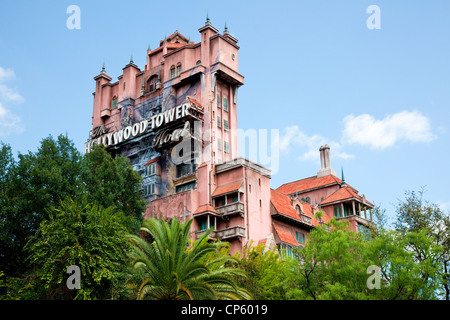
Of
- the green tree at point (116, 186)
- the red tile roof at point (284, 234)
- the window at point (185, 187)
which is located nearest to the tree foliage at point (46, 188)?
the green tree at point (116, 186)

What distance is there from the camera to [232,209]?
5200cm

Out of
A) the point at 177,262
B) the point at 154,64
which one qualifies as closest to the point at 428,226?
the point at 177,262

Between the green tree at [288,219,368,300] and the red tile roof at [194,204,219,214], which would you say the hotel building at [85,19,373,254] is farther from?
the green tree at [288,219,368,300]

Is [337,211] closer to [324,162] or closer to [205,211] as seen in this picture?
[324,162]

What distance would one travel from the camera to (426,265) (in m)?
30.7

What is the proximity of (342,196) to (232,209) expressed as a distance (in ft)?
63.7

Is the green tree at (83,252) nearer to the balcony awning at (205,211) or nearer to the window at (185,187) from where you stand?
the balcony awning at (205,211)

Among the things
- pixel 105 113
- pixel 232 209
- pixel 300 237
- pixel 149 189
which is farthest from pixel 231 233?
pixel 105 113

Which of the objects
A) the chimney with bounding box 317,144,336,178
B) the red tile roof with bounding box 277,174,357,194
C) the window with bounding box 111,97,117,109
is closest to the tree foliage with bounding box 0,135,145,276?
the window with bounding box 111,97,117,109

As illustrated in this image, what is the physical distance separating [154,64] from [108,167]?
21966 millimetres

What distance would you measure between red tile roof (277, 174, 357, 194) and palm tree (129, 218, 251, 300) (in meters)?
39.5

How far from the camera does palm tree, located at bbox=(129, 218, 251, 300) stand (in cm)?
3148

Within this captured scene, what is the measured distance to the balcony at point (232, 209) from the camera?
5166 centimetres
